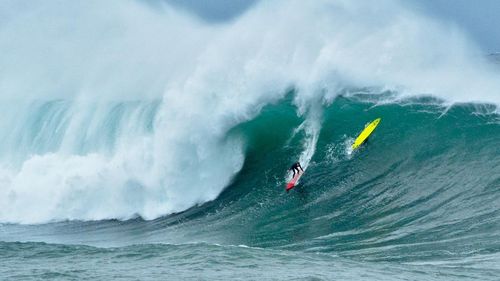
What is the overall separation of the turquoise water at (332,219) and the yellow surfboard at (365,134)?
165 millimetres

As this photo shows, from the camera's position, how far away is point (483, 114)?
53.8ft

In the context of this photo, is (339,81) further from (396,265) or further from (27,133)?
(27,133)

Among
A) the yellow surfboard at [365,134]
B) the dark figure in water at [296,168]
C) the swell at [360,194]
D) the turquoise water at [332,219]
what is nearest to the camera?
the turquoise water at [332,219]

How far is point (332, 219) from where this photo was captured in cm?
1234

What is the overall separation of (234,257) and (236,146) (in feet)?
21.4

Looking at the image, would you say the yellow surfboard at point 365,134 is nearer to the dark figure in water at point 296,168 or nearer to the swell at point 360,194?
the swell at point 360,194

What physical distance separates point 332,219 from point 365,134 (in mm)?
4149

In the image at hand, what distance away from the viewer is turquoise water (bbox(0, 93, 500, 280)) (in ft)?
31.7

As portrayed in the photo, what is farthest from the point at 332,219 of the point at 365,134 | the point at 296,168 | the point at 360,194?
the point at 365,134

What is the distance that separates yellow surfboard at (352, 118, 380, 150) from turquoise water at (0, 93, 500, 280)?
0.17 metres

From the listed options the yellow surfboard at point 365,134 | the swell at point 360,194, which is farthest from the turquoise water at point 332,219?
the yellow surfboard at point 365,134

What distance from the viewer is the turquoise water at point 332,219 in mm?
9664

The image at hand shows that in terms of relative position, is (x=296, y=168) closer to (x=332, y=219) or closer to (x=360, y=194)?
(x=360, y=194)

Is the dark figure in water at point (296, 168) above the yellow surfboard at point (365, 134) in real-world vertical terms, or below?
below
